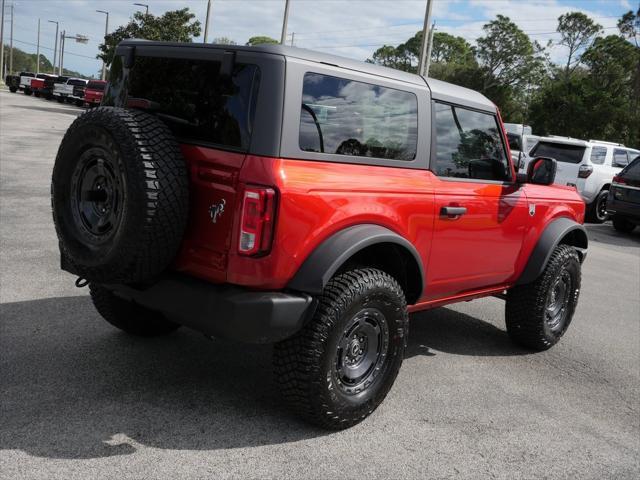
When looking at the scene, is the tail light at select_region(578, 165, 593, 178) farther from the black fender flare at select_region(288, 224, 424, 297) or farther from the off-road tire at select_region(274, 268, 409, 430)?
the black fender flare at select_region(288, 224, 424, 297)

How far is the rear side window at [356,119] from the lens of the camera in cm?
339

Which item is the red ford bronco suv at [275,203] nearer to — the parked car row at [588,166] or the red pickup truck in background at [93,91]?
the parked car row at [588,166]

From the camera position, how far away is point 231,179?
3205 mm

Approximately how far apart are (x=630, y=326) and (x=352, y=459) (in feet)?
14.0

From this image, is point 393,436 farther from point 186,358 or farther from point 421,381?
point 186,358

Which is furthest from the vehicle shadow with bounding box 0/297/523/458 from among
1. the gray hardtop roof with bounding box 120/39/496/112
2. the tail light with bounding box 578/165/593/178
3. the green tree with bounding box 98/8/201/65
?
the green tree with bounding box 98/8/201/65

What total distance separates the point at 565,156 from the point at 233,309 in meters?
13.4

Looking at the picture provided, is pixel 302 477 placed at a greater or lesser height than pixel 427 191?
lesser

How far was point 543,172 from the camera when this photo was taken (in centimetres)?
482

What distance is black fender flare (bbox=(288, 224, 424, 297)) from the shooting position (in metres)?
3.31

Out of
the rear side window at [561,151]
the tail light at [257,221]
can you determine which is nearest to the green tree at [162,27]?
the rear side window at [561,151]

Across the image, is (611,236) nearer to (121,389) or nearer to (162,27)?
(121,389)

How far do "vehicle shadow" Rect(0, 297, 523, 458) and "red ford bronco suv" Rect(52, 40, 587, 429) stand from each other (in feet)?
1.44

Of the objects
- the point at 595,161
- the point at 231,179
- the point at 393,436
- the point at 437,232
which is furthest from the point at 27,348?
the point at 595,161
